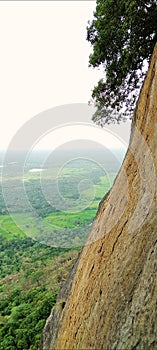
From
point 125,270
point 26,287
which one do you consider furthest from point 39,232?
point 125,270

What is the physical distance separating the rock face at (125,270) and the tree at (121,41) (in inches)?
91.1

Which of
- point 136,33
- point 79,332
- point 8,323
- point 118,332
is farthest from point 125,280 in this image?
point 8,323

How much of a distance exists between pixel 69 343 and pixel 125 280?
2.03m

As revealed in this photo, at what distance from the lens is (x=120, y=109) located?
10727mm

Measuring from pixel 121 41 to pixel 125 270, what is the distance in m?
7.10

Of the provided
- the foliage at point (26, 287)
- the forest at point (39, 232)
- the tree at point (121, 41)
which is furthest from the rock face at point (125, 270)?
the foliage at point (26, 287)

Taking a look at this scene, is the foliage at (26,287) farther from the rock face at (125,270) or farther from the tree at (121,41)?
the tree at (121,41)

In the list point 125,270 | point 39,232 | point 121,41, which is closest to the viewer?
point 125,270

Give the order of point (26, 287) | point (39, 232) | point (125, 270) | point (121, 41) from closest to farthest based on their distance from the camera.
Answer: point (125, 270), point (121, 41), point (39, 232), point (26, 287)

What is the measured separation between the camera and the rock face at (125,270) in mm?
3555

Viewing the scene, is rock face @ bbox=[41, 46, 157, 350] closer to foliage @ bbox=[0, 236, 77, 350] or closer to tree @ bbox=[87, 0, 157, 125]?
tree @ bbox=[87, 0, 157, 125]

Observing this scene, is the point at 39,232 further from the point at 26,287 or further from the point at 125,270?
the point at 125,270

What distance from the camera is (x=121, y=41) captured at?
316 inches

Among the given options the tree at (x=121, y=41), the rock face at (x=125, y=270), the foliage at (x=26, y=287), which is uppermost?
the tree at (x=121, y=41)
